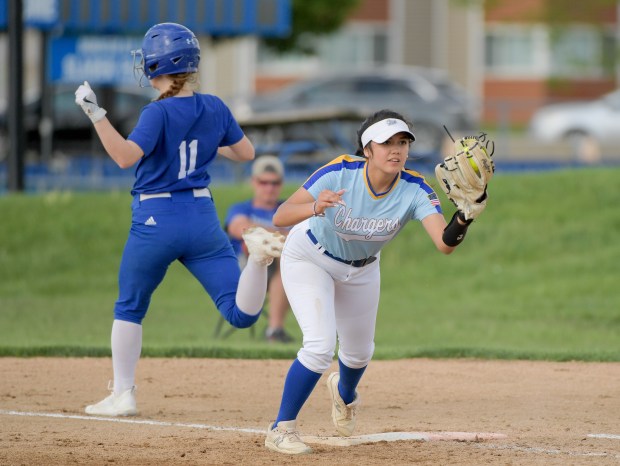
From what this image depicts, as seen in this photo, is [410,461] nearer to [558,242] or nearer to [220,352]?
[220,352]

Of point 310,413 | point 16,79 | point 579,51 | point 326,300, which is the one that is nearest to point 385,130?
point 326,300

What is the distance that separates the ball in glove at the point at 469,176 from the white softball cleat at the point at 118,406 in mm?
2660

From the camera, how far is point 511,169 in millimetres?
24672

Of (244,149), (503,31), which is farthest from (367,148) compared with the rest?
(503,31)

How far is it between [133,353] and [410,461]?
210 centimetres

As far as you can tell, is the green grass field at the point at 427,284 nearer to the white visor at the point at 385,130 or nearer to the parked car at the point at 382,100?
the white visor at the point at 385,130

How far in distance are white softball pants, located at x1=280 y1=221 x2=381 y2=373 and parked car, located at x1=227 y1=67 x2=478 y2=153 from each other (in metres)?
22.3

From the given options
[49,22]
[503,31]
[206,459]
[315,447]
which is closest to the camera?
[206,459]

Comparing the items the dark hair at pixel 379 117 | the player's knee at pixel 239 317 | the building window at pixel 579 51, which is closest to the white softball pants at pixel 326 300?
the player's knee at pixel 239 317

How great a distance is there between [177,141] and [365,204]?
1.31 m

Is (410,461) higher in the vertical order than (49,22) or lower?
lower

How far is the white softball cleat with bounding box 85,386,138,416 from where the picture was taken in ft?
25.1

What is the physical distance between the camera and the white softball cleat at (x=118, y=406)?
765 centimetres

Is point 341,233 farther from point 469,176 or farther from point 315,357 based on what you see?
point 469,176
